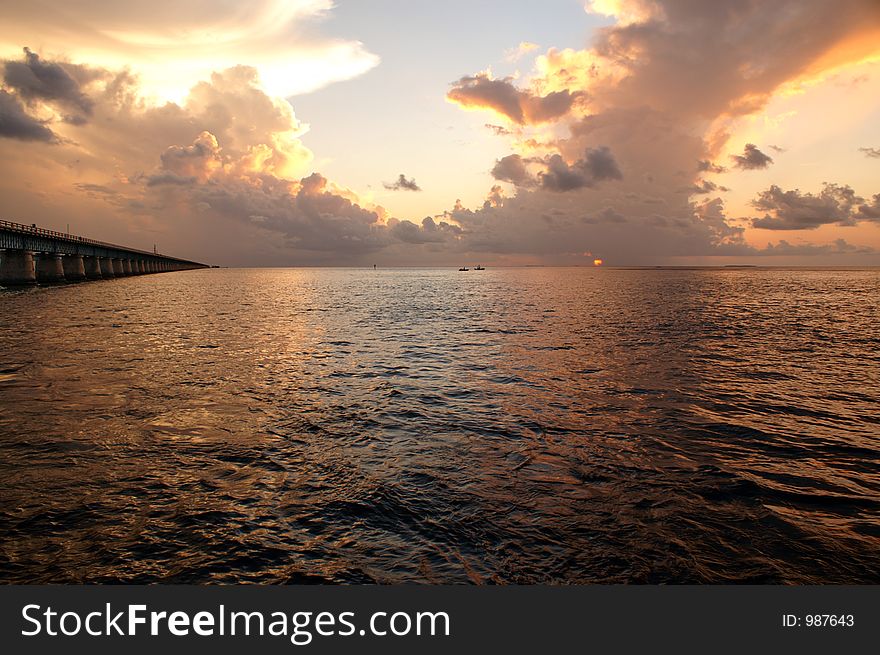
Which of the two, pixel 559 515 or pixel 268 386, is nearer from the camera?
pixel 559 515

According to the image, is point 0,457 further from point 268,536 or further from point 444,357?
point 444,357

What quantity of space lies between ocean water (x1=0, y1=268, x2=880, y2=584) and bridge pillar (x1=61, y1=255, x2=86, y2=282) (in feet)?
387

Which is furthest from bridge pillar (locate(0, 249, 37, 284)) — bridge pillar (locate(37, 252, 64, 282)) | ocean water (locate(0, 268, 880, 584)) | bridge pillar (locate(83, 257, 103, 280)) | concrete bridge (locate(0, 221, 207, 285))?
ocean water (locate(0, 268, 880, 584))

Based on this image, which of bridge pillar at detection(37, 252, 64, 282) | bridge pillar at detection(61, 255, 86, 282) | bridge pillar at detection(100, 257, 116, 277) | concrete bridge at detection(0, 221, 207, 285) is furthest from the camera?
bridge pillar at detection(100, 257, 116, 277)

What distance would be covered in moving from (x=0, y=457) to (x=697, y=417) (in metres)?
19.7

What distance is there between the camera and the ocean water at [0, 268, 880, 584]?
6.93m

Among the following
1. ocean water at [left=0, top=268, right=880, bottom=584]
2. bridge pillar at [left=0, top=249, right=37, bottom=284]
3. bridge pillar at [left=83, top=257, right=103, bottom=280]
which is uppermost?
bridge pillar at [left=83, top=257, right=103, bottom=280]

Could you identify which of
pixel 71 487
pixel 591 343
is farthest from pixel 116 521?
pixel 591 343

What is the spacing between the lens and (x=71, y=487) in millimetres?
9164

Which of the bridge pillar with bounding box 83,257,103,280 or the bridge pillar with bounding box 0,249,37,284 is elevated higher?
the bridge pillar with bounding box 83,257,103,280

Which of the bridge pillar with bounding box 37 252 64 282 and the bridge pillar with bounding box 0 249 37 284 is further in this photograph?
the bridge pillar with bounding box 37 252 64 282

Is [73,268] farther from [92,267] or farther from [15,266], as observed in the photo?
[15,266]

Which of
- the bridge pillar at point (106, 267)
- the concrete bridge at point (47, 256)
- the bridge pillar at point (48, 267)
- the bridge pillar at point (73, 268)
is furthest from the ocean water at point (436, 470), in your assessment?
the bridge pillar at point (106, 267)

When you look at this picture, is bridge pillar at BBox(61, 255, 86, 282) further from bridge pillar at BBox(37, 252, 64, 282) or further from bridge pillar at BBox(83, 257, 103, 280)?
bridge pillar at BBox(83, 257, 103, 280)
